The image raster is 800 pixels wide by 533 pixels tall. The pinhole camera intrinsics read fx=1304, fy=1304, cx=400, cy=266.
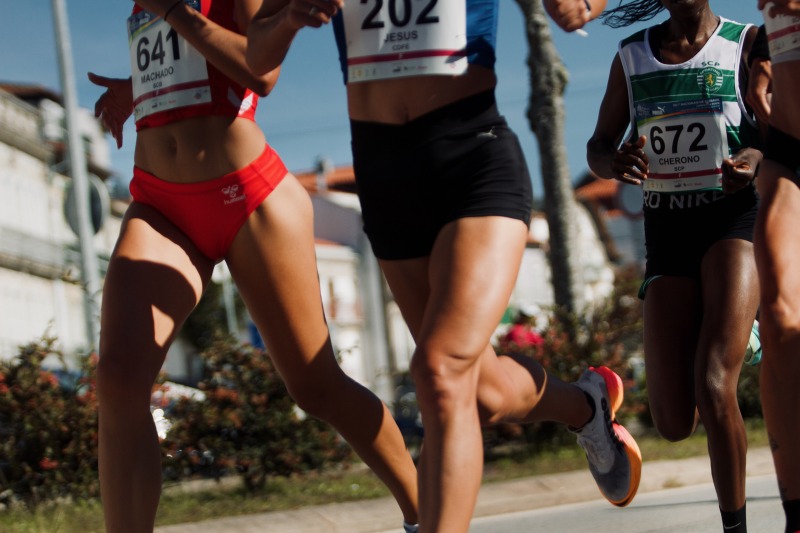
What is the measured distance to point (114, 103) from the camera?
4934 millimetres

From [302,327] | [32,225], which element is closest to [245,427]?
[302,327]

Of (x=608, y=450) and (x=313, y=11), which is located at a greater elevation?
(x=313, y=11)

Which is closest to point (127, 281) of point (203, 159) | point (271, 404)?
point (203, 159)

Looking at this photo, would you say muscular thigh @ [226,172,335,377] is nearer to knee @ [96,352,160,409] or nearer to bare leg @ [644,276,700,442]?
knee @ [96,352,160,409]

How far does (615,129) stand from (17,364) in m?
5.10

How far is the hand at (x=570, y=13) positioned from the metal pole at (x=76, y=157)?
28.9ft

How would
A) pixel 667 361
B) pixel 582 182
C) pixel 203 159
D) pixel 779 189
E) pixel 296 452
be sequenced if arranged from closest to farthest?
1. pixel 779 189
2. pixel 203 159
3. pixel 667 361
4. pixel 296 452
5. pixel 582 182

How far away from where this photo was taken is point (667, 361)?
5.04m

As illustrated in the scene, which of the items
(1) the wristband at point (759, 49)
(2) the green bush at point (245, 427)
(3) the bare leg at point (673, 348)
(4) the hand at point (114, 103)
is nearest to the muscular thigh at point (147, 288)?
(4) the hand at point (114, 103)

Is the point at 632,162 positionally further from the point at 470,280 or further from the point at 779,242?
the point at 470,280

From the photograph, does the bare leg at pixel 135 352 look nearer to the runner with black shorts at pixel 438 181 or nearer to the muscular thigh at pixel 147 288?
the muscular thigh at pixel 147 288

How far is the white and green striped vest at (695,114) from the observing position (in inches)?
194

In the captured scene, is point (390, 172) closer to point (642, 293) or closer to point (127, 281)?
point (127, 281)

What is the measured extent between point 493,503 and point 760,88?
420 centimetres
